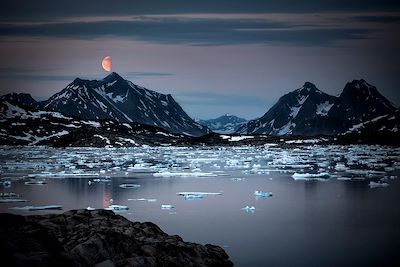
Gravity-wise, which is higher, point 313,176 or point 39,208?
point 313,176

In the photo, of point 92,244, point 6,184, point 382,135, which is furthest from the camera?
point 382,135

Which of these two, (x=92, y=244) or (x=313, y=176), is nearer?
(x=92, y=244)

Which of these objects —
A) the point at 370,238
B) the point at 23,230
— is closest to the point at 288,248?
the point at 370,238

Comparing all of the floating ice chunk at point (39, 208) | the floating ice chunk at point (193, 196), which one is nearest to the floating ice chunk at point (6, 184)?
the floating ice chunk at point (39, 208)

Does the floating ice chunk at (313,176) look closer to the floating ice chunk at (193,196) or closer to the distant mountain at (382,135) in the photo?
the floating ice chunk at (193,196)

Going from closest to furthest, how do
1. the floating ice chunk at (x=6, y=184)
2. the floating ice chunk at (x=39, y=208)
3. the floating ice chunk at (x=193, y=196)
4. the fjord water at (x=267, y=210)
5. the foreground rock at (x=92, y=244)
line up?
the foreground rock at (x=92, y=244)
the fjord water at (x=267, y=210)
the floating ice chunk at (x=39, y=208)
the floating ice chunk at (x=193, y=196)
the floating ice chunk at (x=6, y=184)

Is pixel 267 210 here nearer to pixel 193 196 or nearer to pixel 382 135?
pixel 193 196

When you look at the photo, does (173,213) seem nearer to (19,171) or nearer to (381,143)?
(19,171)

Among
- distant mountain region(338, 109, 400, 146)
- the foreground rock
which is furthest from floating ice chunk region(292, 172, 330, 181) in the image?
distant mountain region(338, 109, 400, 146)

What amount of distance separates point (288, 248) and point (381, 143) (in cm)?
15020

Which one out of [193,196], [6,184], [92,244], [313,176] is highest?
[313,176]

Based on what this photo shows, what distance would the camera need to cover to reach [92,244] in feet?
54.5

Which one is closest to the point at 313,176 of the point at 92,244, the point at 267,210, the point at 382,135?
the point at 267,210

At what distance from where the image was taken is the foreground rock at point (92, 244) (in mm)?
12906
